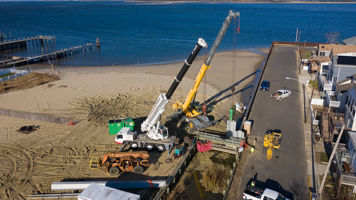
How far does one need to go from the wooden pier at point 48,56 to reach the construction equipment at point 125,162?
53723 mm

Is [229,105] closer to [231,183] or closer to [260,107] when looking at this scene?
[260,107]

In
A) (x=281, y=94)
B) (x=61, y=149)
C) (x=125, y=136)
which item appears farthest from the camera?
(x=281, y=94)

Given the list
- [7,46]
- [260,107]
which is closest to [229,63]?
[260,107]

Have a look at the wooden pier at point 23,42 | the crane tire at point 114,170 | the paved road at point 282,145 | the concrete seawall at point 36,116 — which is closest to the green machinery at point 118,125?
the crane tire at point 114,170

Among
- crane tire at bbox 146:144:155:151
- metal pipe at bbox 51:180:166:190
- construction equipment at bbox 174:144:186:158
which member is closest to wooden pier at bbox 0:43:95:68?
crane tire at bbox 146:144:155:151

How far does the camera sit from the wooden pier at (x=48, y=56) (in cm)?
6418

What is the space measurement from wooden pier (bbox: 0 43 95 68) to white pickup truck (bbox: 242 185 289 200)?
6486 cm

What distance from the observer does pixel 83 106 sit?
129 ft

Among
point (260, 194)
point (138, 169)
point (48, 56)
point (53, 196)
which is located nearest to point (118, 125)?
point (138, 169)

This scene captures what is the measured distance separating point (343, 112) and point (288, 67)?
986 inches

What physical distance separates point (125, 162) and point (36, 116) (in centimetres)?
1765

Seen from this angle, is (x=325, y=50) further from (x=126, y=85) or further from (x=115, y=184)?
(x=115, y=184)

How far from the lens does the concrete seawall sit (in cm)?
3375

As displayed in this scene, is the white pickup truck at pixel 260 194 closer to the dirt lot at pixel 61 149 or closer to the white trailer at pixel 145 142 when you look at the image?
the dirt lot at pixel 61 149
